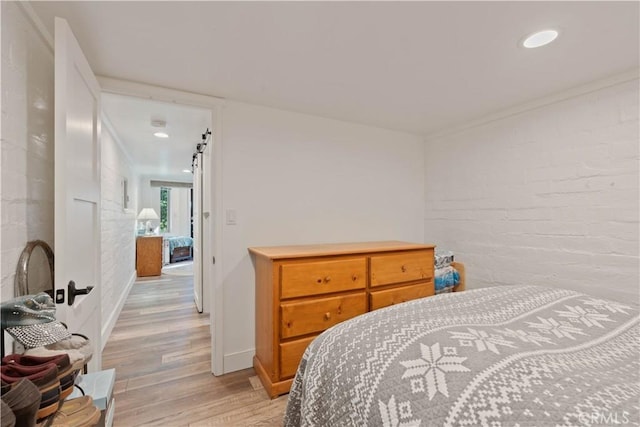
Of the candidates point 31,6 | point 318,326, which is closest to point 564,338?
point 318,326

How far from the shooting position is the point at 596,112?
196 centimetres

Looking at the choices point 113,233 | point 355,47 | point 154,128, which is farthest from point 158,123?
point 355,47

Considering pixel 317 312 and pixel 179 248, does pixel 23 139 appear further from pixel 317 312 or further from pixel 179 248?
pixel 179 248

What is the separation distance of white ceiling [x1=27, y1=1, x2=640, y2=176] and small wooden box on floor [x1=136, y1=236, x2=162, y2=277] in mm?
A: 4403

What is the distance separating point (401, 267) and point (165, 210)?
7828 mm

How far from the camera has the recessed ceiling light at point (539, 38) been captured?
144 cm

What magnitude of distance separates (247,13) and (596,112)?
2377 mm

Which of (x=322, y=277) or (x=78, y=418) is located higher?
(x=322, y=277)

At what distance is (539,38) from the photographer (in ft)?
4.88

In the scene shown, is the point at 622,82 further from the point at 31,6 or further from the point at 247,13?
the point at 31,6

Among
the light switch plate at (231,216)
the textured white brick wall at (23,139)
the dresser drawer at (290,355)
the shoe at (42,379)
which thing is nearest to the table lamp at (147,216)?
the light switch plate at (231,216)

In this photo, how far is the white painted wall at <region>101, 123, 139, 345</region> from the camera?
2812 millimetres

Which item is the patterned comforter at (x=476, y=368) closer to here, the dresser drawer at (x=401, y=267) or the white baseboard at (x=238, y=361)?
the dresser drawer at (x=401, y=267)

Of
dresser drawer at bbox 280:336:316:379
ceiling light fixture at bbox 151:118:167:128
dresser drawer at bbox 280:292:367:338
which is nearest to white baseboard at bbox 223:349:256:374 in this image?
dresser drawer at bbox 280:336:316:379
